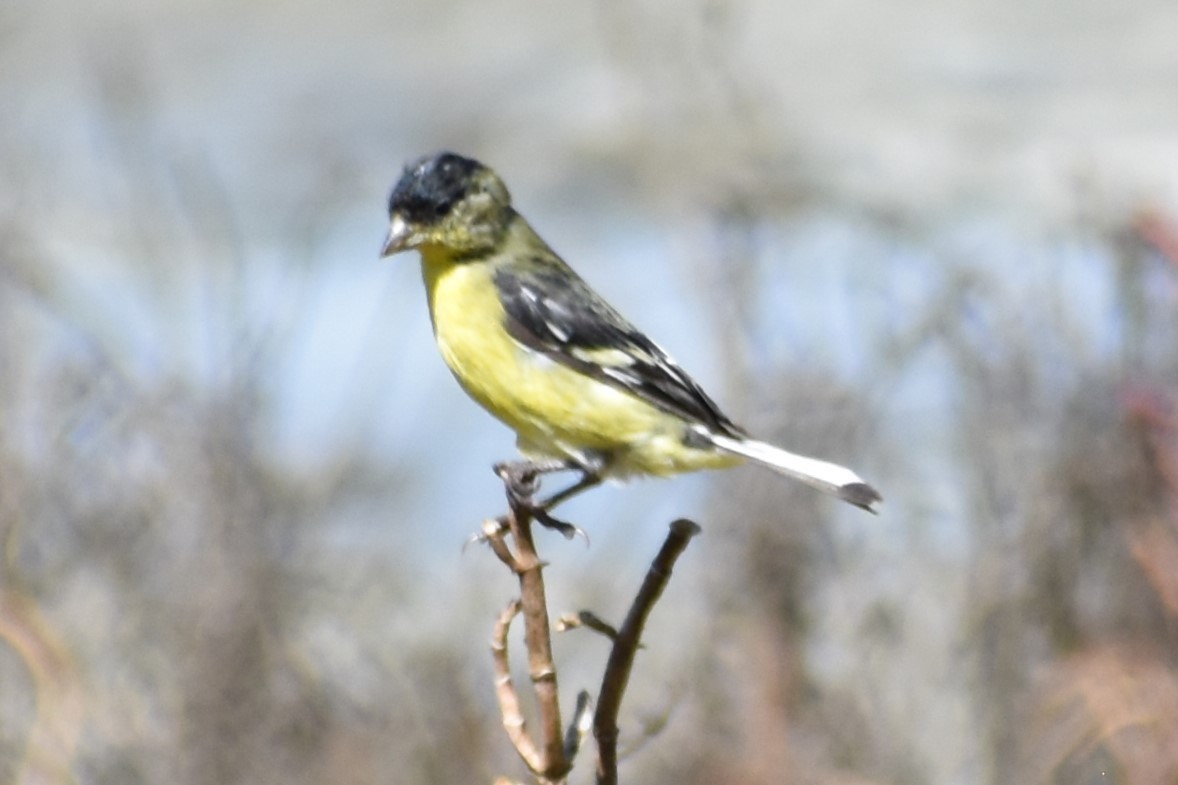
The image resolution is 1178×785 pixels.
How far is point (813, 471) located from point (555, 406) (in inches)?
30.6

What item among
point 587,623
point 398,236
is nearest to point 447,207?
point 398,236

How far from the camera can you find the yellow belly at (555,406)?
168 inches

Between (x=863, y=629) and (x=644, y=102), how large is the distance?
242 cm

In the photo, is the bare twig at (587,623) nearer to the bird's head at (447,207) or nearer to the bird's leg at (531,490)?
the bird's leg at (531,490)

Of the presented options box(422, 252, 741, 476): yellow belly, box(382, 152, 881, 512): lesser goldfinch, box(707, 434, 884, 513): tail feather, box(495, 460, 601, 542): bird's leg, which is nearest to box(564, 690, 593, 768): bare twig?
box(495, 460, 601, 542): bird's leg

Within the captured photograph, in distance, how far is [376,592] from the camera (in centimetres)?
739

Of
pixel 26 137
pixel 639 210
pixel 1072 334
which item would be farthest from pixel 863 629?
pixel 639 210

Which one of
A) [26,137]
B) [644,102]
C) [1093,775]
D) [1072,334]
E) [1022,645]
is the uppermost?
[26,137]

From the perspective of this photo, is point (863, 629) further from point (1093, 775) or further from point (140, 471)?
point (140, 471)

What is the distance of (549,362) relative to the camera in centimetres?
439

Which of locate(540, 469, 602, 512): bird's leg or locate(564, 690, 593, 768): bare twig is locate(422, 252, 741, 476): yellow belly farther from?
locate(564, 690, 593, 768): bare twig

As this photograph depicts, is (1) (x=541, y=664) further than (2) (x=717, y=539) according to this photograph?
No

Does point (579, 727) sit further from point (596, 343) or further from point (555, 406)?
point (596, 343)

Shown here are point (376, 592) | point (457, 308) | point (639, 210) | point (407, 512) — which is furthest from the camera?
point (639, 210)
